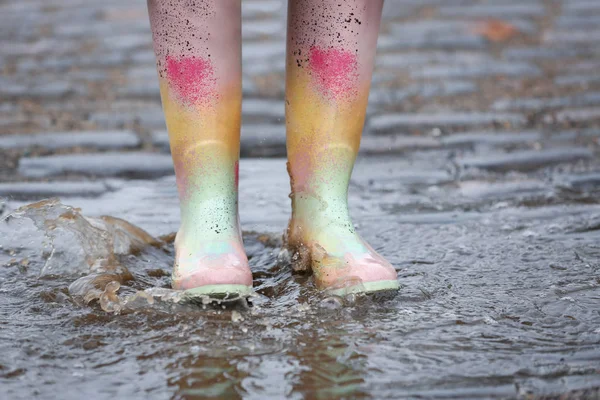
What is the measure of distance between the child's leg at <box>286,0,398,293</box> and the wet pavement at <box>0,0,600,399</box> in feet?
0.35

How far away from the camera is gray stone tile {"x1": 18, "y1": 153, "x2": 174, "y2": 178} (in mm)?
2793

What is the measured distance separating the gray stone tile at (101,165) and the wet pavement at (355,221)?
0.01 meters

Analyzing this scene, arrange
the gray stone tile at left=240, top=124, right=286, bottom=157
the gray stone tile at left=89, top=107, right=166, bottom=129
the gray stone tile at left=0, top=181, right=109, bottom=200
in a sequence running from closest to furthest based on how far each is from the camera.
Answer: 1. the gray stone tile at left=0, top=181, right=109, bottom=200
2. the gray stone tile at left=240, top=124, right=286, bottom=157
3. the gray stone tile at left=89, top=107, right=166, bottom=129

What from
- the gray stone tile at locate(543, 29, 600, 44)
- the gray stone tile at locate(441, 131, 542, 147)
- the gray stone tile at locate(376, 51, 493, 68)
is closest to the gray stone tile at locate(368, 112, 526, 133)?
the gray stone tile at locate(441, 131, 542, 147)

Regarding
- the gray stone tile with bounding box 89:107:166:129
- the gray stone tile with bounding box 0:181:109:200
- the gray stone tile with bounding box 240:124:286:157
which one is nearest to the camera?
the gray stone tile with bounding box 0:181:109:200

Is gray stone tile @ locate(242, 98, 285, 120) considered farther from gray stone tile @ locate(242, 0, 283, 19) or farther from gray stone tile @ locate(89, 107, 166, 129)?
gray stone tile @ locate(242, 0, 283, 19)

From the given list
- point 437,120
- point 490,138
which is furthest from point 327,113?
point 437,120

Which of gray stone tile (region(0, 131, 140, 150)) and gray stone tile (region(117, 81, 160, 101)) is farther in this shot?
gray stone tile (region(117, 81, 160, 101))

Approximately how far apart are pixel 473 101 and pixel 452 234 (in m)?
1.60

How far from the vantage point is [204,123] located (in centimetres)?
169

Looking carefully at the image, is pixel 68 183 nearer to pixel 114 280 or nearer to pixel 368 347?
pixel 114 280

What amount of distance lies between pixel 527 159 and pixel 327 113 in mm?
1324

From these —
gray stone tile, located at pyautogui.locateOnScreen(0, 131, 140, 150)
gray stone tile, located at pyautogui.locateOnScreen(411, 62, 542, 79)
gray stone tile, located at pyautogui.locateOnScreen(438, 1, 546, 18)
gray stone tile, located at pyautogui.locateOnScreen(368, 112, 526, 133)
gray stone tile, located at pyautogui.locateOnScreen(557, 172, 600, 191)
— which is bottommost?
gray stone tile, located at pyautogui.locateOnScreen(557, 172, 600, 191)

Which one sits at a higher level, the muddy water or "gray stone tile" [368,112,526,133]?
"gray stone tile" [368,112,526,133]
